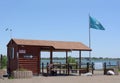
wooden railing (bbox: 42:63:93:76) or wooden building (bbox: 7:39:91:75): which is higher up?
wooden building (bbox: 7:39:91:75)

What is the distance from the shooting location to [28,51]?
29172 millimetres

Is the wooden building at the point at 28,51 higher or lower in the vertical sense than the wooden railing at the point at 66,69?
higher

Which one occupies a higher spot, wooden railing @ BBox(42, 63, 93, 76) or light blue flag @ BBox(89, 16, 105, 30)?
light blue flag @ BBox(89, 16, 105, 30)

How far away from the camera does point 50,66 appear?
1174 inches

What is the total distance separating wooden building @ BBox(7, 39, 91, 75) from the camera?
2881cm

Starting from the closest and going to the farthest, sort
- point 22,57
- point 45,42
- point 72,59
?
point 22,57 < point 45,42 < point 72,59

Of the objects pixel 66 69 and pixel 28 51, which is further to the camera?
pixel 66 69

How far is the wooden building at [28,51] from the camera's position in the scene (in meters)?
28.8

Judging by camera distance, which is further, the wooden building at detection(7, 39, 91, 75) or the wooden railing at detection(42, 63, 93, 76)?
the wooden railing at detection(42, 63, 93, 76)

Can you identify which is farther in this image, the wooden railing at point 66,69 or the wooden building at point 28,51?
the wooden railing at point 66,69

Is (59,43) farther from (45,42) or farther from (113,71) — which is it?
(113,71)

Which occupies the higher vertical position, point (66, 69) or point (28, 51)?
point (28, 51)

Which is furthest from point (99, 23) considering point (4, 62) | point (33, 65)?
point (4, 62)

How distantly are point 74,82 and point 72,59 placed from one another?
54.7 feet
